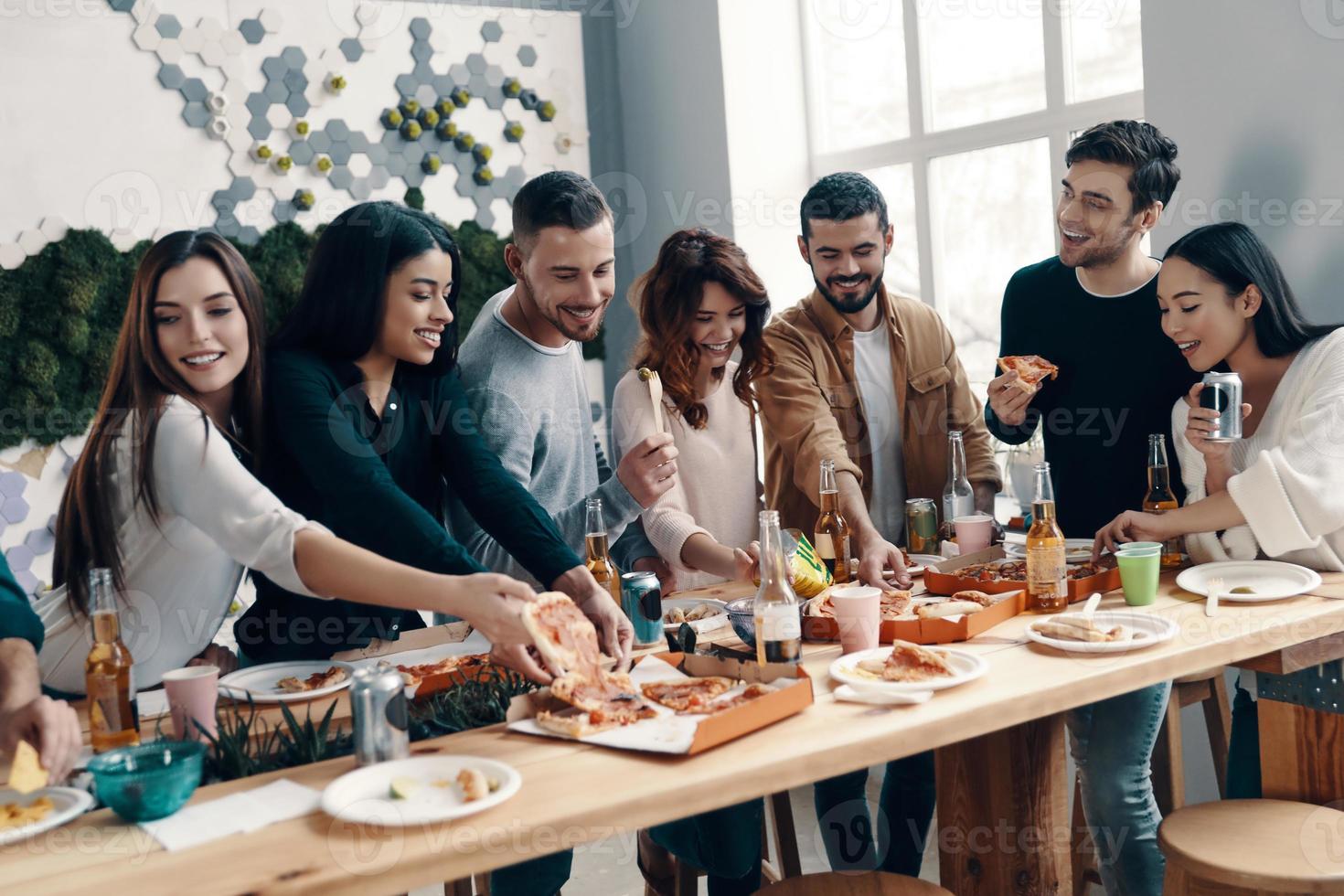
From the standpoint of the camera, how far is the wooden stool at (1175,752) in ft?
8.73

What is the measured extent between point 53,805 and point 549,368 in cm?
137

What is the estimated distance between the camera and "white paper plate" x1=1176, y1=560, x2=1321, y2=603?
2076 millimetres

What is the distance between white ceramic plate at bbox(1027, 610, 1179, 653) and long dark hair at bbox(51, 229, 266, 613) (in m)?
1.36

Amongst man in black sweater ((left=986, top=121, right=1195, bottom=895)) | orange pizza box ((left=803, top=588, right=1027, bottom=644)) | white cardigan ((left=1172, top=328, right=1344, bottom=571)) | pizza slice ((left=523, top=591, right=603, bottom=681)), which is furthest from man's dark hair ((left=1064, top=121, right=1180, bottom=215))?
pizza slice ((left=523, top=591, right=603, bottom=681))

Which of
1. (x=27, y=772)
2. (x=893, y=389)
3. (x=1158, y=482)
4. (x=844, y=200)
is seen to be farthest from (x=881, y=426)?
(x=27, y=772)

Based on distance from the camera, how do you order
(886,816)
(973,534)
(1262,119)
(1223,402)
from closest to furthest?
1. (1223,402)
2. (973,534)
3. (886,816)
4. (1262,119)

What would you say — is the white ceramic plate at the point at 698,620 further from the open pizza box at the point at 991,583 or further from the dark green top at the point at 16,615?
the dark green top at the point at 16,615

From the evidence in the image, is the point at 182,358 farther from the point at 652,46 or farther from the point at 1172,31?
the point at 652,46

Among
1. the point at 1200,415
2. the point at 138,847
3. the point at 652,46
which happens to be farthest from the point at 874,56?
the point at 138,847

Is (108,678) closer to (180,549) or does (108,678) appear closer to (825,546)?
(180,549)

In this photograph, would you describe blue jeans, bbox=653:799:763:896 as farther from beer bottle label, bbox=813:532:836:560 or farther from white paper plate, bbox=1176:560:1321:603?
white paper plate, bbox=1176:560:1321:603

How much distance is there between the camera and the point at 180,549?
6.14 feet

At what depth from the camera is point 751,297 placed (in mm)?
2637

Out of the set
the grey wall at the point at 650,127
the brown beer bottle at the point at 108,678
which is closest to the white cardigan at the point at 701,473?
the brown beer bottle at the point at 108,678
